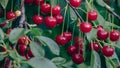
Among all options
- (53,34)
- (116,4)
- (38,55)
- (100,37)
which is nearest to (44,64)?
(38,55)

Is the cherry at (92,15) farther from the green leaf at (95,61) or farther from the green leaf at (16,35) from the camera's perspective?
the green leaf at (16,35)

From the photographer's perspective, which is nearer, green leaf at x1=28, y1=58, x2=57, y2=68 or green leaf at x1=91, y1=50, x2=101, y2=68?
green leaf at x1=28, y1=58, x2=57, y2=68

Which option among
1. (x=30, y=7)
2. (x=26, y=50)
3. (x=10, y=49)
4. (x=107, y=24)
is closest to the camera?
(x=10, y=49)

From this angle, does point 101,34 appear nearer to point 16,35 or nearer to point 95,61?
point 95,61

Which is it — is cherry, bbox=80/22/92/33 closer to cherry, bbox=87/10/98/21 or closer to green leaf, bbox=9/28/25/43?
cherry, bbox=87/10/98/21

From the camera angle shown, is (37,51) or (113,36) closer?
(37,51)

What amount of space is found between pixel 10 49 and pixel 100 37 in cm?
41

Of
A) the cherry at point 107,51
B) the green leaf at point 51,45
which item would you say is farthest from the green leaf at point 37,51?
the cherry at point 107,51

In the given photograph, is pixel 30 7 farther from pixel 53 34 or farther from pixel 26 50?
pixel 26 50

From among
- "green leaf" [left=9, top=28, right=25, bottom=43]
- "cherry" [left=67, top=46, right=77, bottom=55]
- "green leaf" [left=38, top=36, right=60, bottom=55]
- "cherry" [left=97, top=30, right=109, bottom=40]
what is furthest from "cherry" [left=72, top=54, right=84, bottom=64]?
"green leaf" [left=9, top=28, right=25, bottom=43]

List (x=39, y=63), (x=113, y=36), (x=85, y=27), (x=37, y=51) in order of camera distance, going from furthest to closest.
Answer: (x=113, y=36) → (x=85, y=27) → (x=37, y=51) → (x=39, y=63)

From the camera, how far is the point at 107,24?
172 centimetres

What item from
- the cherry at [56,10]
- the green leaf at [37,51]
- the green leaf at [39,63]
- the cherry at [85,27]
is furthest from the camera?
the cherry at [56,10]

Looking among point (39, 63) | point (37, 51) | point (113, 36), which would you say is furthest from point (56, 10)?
point (39, 63)
